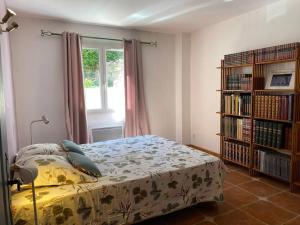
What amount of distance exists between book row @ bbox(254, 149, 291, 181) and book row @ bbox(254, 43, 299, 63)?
3.91 ft

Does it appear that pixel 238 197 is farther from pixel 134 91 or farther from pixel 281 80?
pixel 134 91

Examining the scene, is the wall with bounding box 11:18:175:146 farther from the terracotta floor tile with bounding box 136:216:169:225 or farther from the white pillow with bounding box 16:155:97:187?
the terracotta floor tile with bounding box 136:216:169:225

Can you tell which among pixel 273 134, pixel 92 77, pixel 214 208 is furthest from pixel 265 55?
pixel 92 77

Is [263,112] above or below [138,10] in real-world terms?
below

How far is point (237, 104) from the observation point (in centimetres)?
331

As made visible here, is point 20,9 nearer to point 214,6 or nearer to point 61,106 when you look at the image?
point 61,106

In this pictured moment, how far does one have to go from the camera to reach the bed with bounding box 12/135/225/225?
5.48 feet

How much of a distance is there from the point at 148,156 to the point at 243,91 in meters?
1.66

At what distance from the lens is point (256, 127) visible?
3.05 m

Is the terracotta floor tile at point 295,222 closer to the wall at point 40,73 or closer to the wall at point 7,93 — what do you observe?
the wall at point 7,93

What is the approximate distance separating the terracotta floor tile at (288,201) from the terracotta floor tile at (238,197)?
0.21 metres

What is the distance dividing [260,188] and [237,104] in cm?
116

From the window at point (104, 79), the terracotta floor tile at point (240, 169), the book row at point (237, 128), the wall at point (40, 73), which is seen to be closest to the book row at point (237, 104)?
the book row at point (237, 128)

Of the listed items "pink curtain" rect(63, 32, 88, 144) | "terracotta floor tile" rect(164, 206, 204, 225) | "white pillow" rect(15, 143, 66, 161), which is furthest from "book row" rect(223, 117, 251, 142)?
"white pillow" rect(15, 143, 66, 161)
